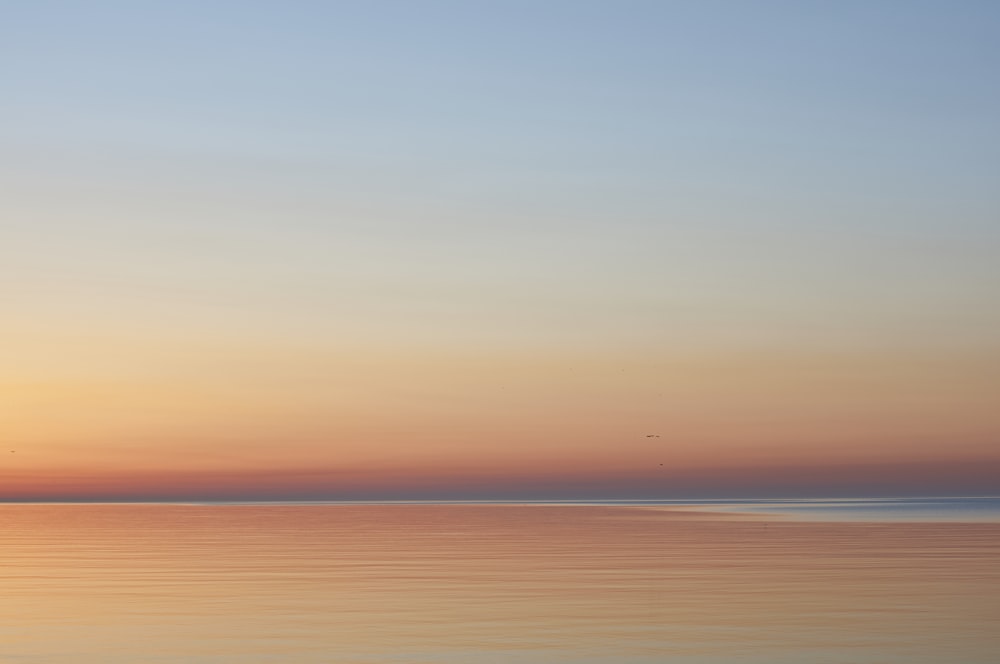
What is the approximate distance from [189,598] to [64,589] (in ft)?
17.0

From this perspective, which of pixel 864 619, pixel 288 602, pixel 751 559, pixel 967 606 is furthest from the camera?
pixel 751 559

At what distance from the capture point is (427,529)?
261ft

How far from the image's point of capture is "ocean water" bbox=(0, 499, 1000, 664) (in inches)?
926

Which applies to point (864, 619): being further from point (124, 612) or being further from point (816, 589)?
point (124, 612)

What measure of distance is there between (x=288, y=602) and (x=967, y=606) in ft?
54.5

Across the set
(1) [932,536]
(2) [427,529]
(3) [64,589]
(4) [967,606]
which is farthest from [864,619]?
(2) [427,529]

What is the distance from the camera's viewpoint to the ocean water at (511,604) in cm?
2353

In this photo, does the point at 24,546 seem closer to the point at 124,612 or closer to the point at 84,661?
the point at 124,612

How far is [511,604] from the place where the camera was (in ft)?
101

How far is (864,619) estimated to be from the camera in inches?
1080

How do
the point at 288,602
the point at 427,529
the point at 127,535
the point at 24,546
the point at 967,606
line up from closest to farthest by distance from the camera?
the point at 967,606 → the point at 288,602 → the point at 24,546 → the point at 127,535 → the point at 427,529

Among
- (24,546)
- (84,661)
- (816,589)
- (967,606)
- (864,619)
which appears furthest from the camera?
(24,546)

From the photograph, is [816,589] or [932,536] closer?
[816,589]

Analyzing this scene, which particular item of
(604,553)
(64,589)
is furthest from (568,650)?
(604,553)
